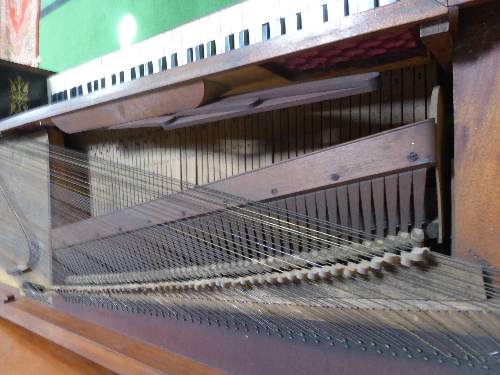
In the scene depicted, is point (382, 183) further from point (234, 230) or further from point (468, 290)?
point (234, 230)

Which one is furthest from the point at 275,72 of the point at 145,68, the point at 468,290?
the point at 468,290

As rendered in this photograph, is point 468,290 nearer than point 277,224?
Yes

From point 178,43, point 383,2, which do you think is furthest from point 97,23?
point 383,2

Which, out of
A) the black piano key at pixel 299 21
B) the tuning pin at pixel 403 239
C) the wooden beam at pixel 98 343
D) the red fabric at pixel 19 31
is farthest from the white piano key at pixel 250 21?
the red fabric at pixel 19 31

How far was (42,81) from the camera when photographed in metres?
1.67

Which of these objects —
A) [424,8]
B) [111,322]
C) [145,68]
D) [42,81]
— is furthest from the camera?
[42,81]

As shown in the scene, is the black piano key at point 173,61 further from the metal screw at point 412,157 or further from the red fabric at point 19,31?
the red fabric at point 19,31

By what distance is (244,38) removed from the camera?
91 centimetres

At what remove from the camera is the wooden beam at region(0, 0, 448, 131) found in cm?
65

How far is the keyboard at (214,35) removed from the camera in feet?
2.61

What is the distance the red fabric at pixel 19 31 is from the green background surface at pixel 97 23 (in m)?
0.09

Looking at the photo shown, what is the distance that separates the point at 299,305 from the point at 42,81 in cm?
143

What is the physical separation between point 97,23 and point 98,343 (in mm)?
1762

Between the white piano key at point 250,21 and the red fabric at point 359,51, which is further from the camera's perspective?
the white piano key at point 250,21
